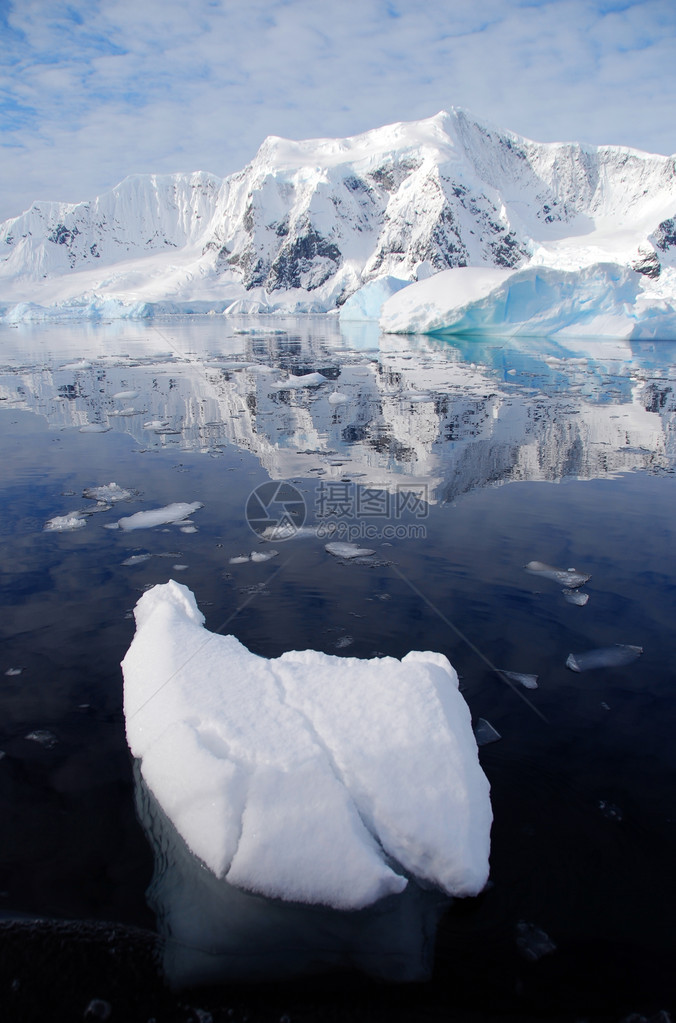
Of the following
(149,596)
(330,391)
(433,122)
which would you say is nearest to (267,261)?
(433,122)

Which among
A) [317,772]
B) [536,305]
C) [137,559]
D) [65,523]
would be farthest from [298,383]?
[536,305]

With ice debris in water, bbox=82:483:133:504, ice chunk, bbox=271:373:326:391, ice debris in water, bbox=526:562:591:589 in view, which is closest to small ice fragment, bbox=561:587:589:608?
ice debris in water, bbox=526:562:591:589

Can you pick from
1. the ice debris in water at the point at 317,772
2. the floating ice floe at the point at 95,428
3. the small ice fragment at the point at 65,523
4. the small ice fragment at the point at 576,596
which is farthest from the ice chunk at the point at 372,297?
the ice debris in water at the point at 317,772

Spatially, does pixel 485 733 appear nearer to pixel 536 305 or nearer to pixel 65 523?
pixel 65 523

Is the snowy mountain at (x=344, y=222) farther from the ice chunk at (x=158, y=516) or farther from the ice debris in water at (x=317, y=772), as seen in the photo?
the ice debris in water at (x=317, y=772)

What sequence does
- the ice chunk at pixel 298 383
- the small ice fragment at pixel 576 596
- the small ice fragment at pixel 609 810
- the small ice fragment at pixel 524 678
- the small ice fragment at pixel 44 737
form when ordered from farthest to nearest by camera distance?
the ice chunk at pixel 298 383
the small ice fragment at pixel 576 596
the small ice fragment at pixel 524 678
the small ice fragment at pixel 44 737
the small ice fragment at pixel 609 810

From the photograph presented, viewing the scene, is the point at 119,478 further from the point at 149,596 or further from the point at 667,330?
the point at 667,330
